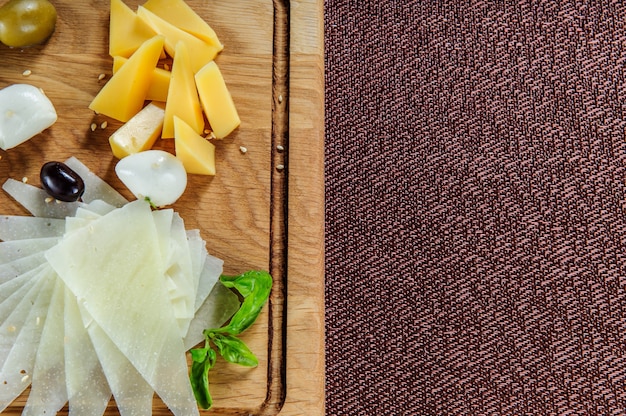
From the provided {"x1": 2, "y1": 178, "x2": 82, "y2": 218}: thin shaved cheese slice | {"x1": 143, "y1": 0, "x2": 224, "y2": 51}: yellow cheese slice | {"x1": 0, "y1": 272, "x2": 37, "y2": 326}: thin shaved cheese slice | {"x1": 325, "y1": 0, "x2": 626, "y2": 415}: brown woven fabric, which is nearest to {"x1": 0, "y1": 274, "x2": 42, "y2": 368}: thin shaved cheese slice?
{"x1": 0, "y1": 272, "x2": 37, "y2": 326}: thin shaved cheese slice

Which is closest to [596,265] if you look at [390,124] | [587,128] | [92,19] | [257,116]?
[587,128]

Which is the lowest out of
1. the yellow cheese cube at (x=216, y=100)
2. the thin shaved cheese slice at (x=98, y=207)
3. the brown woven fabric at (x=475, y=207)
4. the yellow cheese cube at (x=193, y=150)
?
the brown woven fabric at (x=475, y=207)

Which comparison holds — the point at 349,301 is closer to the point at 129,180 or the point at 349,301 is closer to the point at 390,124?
the point at 390,124

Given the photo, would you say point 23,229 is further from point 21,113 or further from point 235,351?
point 235,351

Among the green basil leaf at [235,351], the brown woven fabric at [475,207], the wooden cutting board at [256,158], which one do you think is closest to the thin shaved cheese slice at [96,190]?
the wooden cutting board at [256,158]

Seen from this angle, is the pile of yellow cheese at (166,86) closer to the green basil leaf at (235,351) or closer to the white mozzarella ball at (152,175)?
the white mozzarella ball at (152,175)

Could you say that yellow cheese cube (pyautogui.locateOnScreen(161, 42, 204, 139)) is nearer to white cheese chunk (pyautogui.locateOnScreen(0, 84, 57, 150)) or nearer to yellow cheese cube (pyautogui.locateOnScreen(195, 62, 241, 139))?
yellow cheese cube (pyautogui.locateOnScreen(195, 62, 241, 139))

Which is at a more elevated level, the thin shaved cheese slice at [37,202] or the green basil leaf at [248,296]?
the thin shaved cheese slice at [37,202]
